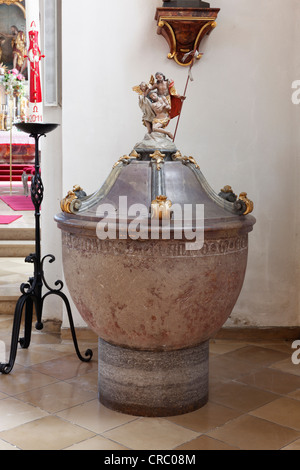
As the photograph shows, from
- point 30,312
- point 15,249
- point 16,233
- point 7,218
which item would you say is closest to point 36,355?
point 30,312

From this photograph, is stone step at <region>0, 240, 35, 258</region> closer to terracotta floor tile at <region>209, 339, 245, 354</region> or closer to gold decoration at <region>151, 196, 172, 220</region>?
terracotta floor tile at <region>209, 339, 245, 354</region>

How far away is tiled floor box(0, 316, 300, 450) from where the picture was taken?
293 cm

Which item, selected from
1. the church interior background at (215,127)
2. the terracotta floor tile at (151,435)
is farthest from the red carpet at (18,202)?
the terracotta floor tile at (151,435)

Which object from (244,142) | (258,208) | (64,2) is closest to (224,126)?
(244,142)

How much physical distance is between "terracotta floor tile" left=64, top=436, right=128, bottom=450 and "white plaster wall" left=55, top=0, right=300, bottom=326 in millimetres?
1746

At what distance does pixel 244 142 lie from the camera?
426 cm

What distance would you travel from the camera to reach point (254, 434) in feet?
9.87

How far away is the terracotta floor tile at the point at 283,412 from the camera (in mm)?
3146

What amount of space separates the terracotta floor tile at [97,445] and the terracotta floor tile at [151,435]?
0.03 meters

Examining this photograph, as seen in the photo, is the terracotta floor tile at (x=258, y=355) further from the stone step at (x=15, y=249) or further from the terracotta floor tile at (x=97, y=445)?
the stone step at (x=15, y=249)

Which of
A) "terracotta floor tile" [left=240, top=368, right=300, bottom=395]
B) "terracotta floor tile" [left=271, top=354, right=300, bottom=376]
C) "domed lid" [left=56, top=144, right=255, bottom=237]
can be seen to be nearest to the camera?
"domed lid" [left=56, top=144, right=255, bottom=237]

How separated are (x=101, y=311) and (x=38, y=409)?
23.1 inches

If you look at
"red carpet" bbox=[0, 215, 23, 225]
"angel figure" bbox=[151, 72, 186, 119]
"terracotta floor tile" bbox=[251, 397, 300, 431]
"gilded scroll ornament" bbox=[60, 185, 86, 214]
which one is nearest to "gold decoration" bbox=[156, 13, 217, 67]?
"angel figure" bbox=[151, 72, 186, 119]
